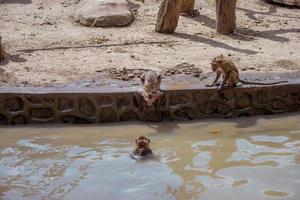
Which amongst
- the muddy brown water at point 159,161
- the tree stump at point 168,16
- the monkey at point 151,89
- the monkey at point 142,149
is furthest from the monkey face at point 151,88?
the tree stump at point 168,16

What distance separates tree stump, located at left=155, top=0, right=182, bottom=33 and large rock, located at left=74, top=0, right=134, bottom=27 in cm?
97

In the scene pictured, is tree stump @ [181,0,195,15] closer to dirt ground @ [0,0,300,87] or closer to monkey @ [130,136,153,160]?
dirt ground @ [0,0,300,87]

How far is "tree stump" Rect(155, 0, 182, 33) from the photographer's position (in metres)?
11.1

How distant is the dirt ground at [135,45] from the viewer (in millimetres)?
8766

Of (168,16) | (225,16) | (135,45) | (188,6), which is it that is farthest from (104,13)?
(225,16)

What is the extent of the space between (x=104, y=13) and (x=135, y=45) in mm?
1796

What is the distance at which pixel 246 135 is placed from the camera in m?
6.80

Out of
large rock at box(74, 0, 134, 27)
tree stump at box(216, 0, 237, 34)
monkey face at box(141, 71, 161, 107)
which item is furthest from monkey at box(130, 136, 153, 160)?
large rock at box(74, 0, 134, 27)

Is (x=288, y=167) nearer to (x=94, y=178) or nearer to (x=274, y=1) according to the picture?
(x=94, y=178)

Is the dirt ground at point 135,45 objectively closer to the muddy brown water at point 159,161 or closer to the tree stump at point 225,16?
the tree stump at point 225,16

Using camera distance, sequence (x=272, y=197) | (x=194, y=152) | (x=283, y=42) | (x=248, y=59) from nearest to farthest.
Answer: (x=272, y=197), (x=194, y=152), (x=248, y=59), (x=283, y=42)

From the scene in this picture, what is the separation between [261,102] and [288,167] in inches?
76.6

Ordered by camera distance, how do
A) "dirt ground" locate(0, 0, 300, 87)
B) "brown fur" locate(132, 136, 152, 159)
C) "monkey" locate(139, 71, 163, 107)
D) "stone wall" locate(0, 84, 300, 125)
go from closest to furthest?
1. "brown fur" locate(132, 136, 152, 159)
2. "monkey" locate(139, 71, 163, 107)
3. "stone wall" locate(0, 84, 300, 125)
4. "dirt ground" locate(0, 0, 300, 87)

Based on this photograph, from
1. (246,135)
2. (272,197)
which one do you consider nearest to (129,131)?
(246,135)
